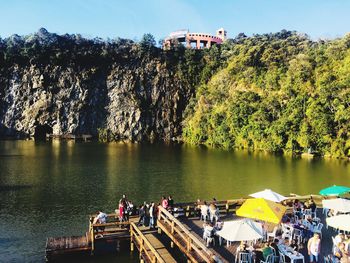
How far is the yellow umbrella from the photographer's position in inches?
890

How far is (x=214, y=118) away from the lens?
11688 centimetres

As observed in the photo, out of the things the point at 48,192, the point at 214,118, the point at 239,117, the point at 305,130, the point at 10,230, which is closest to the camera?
the point at 10,230

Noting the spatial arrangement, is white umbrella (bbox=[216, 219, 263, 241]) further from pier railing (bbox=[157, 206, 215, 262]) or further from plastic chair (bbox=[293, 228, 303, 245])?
plastic chair (bbox=[293, 228, 303, 245])

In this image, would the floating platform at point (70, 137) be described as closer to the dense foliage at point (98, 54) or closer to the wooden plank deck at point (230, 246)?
the dense foliage at point (98, 54)

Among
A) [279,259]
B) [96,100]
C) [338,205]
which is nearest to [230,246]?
[279,259]

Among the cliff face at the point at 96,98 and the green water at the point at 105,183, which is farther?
the cliff face at the point at 96,98

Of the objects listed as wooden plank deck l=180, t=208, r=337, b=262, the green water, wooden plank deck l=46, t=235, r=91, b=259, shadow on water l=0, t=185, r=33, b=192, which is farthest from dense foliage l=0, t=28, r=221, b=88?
wooden plank deck l=46, t=235, r=91, b=259

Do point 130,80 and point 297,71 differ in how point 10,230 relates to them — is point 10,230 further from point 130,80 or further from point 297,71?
point 130,80

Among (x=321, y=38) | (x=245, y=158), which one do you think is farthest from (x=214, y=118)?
(x=321, y=38)

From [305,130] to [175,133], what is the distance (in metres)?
62.0

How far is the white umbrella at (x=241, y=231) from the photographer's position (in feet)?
66.3

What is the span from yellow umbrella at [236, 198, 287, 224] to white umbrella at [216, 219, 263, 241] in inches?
53.9

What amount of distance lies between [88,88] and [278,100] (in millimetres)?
76319

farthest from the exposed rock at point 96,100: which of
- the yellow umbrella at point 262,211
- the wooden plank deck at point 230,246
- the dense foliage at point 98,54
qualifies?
Result: the yellow umbrella at point 262,211
